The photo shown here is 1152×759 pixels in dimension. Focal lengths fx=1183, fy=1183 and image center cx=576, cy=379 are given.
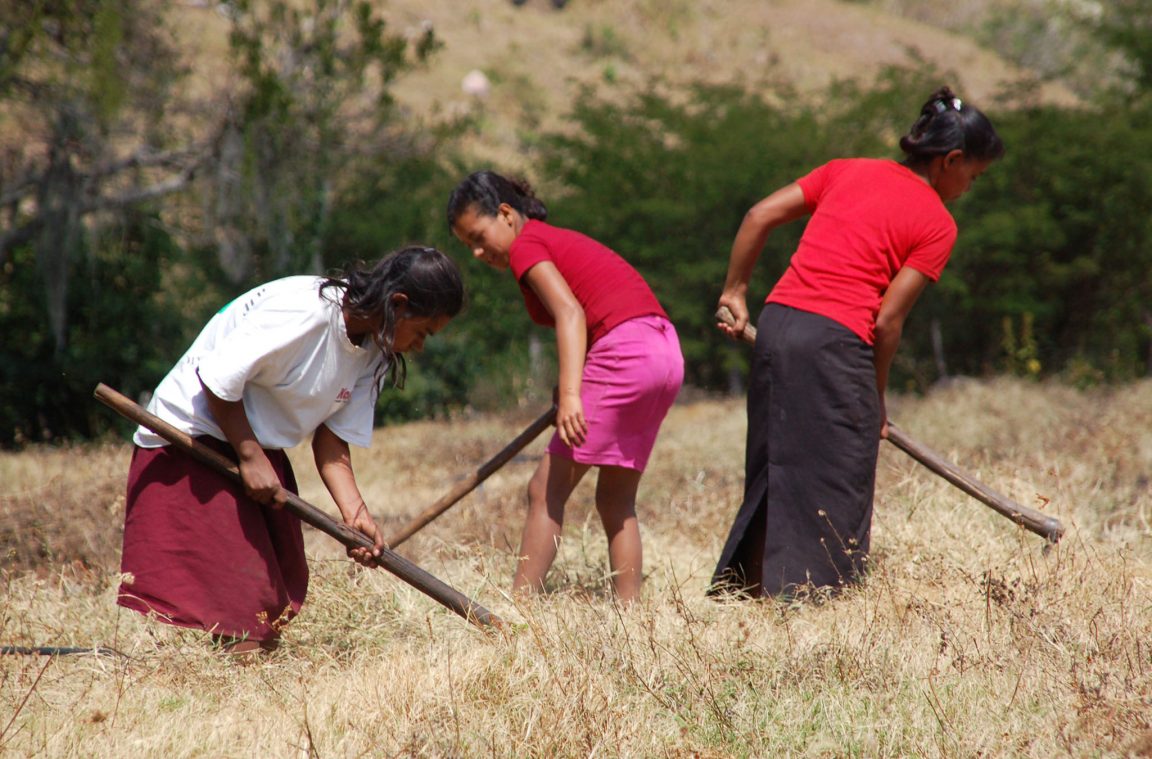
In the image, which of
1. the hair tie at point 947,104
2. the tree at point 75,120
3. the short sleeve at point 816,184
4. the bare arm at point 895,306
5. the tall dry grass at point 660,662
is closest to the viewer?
the tall dry grass at point 660,662

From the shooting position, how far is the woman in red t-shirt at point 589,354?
3797 millimetres

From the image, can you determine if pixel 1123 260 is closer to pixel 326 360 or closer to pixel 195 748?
pixel 326 360

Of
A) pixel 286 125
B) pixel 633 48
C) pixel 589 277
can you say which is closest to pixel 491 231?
pixel 589 277

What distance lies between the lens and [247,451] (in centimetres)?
337

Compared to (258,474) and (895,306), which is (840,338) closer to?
(895,306)

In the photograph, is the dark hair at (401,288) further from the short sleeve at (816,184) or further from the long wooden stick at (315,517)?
the short sleeve at (816,184)

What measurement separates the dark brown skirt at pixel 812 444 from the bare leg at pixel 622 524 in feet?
1.22

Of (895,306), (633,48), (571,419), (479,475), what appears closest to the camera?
(571,419)

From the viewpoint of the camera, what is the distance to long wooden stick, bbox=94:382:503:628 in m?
3.30

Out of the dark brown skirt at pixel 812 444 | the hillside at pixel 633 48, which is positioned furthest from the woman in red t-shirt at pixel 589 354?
the hillside at pixel 633 48

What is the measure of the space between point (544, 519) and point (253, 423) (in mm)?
986

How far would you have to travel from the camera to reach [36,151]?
36.7ft

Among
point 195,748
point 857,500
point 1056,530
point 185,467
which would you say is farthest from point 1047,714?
point 185,467

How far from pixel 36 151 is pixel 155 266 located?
1.51 metres
